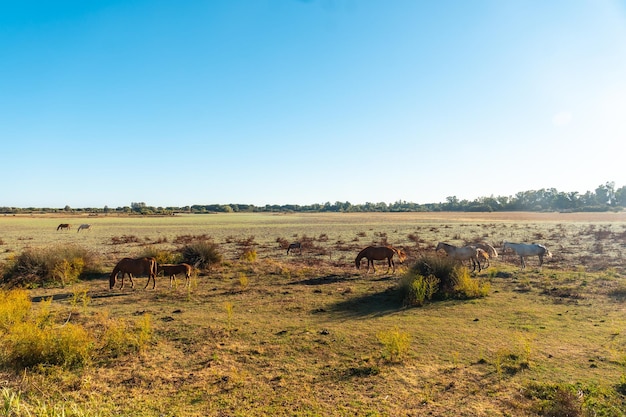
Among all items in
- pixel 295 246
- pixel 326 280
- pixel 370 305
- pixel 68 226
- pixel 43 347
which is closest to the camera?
pixel 43 347

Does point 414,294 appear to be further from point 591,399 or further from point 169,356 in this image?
point 169,356

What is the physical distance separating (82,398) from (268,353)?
3.15 meters

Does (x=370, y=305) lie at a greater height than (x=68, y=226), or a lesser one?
lesser

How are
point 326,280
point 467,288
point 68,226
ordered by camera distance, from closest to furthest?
point 467,288 < point 326,280 < point 68,226

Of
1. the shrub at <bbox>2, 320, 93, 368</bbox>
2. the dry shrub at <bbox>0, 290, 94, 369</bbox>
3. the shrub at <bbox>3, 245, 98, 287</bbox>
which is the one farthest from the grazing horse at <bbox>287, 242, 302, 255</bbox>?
the shrub at <bbox>2, 320, 93, 368</bbox>

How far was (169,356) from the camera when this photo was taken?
7.13 metres

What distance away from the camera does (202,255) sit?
16.9 metres

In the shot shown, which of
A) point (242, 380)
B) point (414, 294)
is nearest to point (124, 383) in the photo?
point (242, 380)

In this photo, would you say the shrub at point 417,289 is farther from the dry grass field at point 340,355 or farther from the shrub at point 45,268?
the shrub at point 45,268

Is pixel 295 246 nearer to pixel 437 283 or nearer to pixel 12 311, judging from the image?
pixel 437 283

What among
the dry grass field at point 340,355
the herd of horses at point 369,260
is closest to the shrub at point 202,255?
the herd of horses at point 369,260

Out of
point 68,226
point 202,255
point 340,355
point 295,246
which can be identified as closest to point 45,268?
point 202,255

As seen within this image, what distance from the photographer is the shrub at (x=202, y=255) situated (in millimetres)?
16797

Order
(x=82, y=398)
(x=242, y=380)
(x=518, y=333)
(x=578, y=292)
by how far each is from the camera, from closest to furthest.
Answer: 1. (x=82, y=398)
2. (x=242, y=380)
3. (x=518, y=333)
4. (x=578, y=292)
